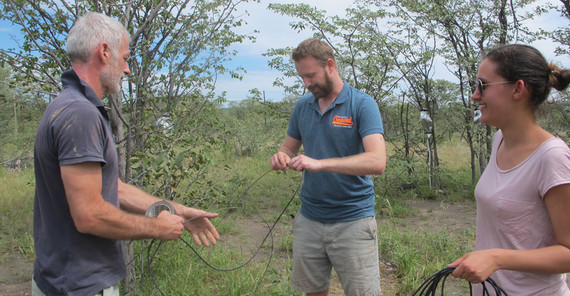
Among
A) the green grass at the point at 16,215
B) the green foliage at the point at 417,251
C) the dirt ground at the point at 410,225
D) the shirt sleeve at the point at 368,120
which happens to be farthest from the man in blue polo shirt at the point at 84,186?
the green grass at the point at 16,215

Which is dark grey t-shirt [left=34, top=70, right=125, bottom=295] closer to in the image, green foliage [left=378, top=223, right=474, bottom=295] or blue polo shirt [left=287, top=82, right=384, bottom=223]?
blue polo shirt [left=287, top=82, right=384, bottom=223]

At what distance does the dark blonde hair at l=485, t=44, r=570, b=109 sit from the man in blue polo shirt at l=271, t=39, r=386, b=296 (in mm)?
904

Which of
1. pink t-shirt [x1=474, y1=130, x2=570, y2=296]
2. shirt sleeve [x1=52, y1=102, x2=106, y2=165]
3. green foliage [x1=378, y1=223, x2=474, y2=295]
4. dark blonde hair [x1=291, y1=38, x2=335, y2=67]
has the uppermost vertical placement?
dark blonde hair [x1=291, y1=38, x2=335, y2=67]

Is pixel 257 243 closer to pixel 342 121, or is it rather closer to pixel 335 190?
pixel 335 190

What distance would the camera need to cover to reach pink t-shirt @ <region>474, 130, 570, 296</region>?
1.40 meters

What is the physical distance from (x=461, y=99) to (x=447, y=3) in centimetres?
168

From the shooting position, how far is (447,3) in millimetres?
7328

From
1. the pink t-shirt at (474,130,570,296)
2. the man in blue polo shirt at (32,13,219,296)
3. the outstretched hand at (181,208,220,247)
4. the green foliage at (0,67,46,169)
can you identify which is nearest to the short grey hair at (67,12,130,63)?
the man in blue polo shirt at (32,13,219,296)

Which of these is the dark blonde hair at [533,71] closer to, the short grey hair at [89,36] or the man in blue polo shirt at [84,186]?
the man in blue polo shirt at [84,186]

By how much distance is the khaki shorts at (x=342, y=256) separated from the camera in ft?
8.13

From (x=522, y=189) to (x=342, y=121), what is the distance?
118 centimetres

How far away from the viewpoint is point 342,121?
2.51 meters

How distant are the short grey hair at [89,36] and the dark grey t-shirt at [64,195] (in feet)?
0.31

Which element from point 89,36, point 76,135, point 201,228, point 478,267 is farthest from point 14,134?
point 478,267
